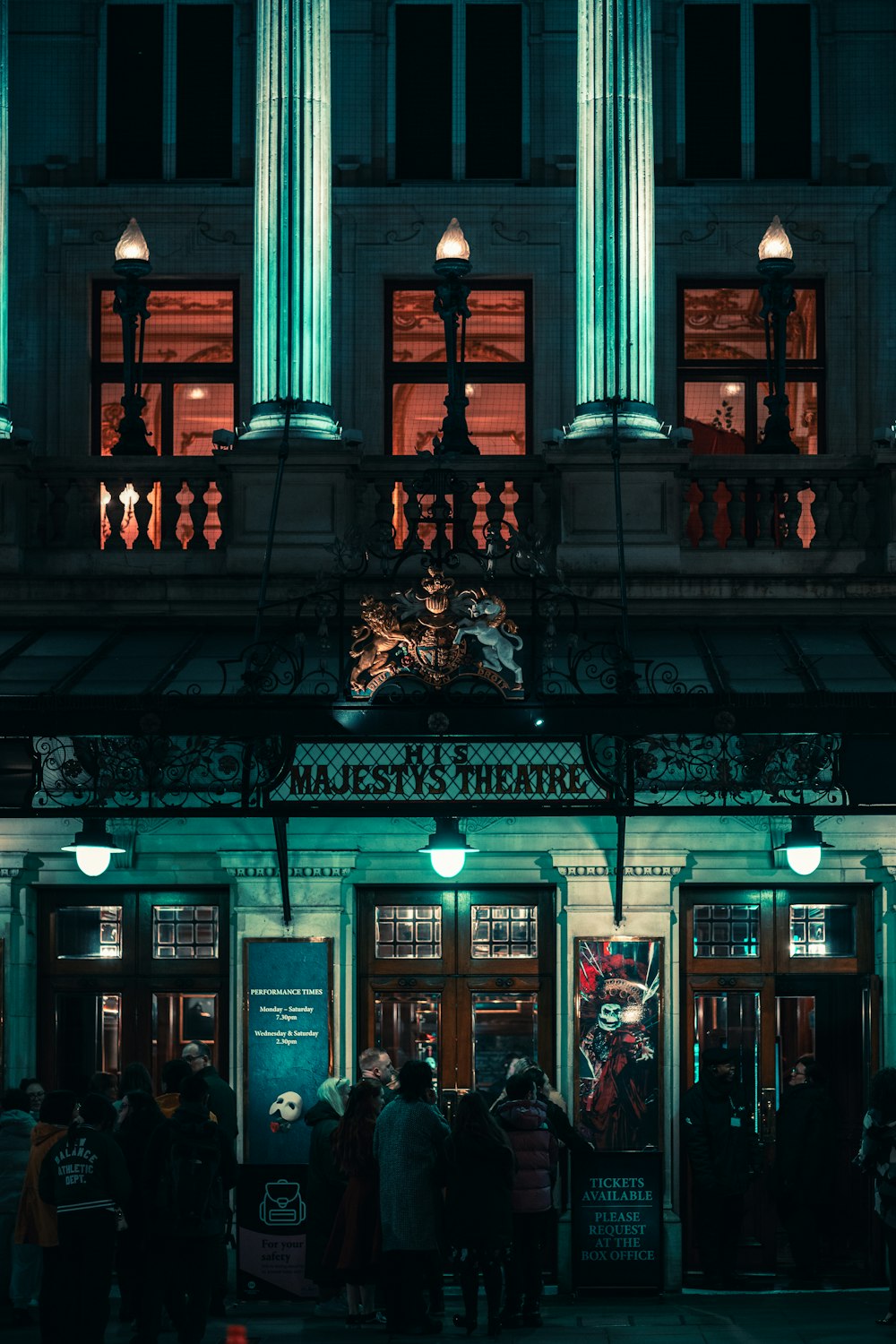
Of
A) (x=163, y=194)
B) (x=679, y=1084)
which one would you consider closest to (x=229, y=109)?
(x=163, y=194)

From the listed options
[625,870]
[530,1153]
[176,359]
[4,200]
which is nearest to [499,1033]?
[625,870]

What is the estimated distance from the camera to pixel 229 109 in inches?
894

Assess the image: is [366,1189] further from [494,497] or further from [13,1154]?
[494,497]

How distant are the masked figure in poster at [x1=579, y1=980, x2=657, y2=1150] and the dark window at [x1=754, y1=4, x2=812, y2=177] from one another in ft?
25.9

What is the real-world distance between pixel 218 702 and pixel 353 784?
160 cm

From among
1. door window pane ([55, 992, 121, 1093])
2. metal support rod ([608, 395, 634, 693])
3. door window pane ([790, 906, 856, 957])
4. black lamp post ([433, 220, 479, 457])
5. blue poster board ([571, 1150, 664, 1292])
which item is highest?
black lamp post ([433, 220, 479, 457])

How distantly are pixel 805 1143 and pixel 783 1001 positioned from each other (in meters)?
1.72

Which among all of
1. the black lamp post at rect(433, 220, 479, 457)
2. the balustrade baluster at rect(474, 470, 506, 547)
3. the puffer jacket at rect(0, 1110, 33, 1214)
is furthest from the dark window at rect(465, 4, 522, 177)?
the puffer jacket at rect(0, 1110, 33, 1214)

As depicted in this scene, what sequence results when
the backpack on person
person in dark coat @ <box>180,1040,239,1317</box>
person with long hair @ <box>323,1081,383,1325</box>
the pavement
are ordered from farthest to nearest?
person in dark coat @ <box>180,1040,239,1317</box>, person with long hair @ <box>323,1081,383,1325</box>, the pavement, the backpack on person

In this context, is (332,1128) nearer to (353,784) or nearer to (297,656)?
(353,784)

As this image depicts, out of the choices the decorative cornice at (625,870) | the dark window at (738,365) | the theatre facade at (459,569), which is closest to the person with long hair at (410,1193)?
the theatre facade at (459,569)

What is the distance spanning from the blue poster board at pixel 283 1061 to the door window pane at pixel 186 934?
0.82 metres

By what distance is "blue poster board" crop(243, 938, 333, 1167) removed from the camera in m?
19.8

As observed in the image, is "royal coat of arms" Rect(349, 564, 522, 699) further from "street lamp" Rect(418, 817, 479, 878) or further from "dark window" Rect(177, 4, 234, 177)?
"dark window" Rect(177, 4, 234, 177)
